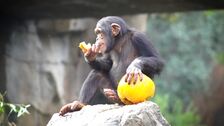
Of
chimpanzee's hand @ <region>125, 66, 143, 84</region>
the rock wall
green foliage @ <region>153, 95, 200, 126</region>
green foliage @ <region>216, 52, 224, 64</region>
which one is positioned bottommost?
green foliage @ <region>153, 95, 200, 126</region>

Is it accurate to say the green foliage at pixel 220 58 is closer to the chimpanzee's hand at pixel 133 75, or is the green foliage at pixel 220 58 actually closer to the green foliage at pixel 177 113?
the green foliage at pixel 177 113

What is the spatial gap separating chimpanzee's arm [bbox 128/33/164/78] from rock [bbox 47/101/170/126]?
0.69m

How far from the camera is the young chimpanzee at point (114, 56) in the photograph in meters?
5.55

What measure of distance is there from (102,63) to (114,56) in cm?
18

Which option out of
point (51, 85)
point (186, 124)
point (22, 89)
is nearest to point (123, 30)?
point (22, 89)

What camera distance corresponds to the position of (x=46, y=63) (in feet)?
37.8

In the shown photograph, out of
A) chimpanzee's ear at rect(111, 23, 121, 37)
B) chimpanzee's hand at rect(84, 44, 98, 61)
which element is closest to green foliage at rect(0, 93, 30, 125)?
chimpanzee's hand at rect(84, 44, 98, 61)

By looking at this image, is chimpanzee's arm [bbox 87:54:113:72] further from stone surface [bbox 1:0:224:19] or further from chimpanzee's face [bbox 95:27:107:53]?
stone surface [bbox 1:0:224:19]

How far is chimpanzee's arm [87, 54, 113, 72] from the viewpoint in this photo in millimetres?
5771

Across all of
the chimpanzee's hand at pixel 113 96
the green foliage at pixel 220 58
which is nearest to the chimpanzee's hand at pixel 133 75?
the chimpanzee's hand at pixel 113 96

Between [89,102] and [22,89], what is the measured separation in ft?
16.8

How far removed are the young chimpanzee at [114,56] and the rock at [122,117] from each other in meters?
0.55

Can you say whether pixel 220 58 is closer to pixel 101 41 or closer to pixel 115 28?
pixel 115 28

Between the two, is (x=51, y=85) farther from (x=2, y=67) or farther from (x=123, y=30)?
(x=123, y=30)
